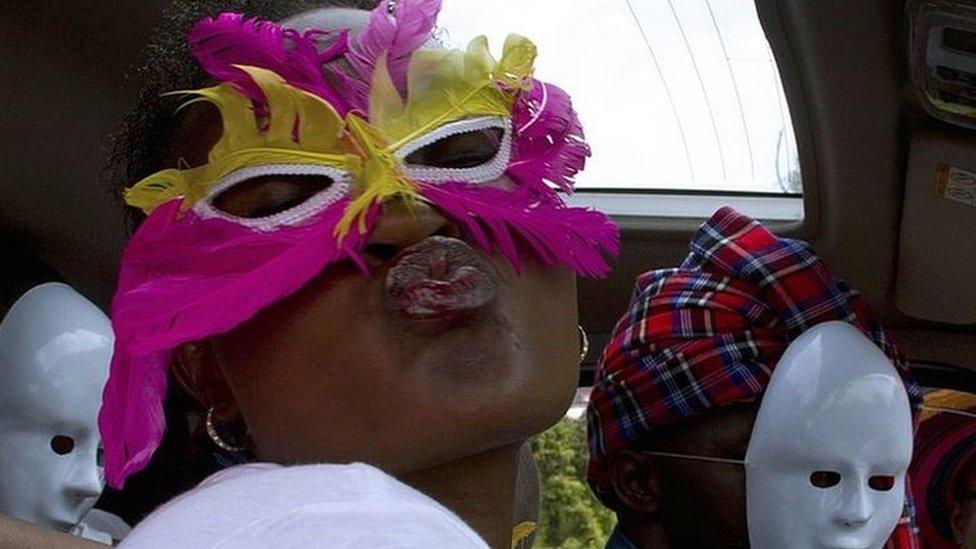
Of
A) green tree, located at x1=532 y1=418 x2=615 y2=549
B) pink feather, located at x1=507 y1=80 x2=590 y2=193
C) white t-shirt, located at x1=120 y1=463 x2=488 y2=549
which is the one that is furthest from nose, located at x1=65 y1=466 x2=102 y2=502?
green tree, located at x1=532 y1=418 x2=615 y2=549

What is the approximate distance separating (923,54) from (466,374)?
4.85ft

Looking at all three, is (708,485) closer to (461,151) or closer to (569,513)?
(461,151)

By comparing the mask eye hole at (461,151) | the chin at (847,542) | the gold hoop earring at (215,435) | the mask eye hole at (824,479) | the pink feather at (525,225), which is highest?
the mask eye hole at (461,151)

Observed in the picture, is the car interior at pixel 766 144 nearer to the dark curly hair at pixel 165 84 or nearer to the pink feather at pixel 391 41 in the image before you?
the dark curly hair at pixel 165 84

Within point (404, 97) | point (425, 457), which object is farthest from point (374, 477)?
point (404, 97)

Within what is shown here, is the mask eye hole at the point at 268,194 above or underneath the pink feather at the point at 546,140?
above

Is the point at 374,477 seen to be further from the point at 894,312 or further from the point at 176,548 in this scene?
the point at 894,312

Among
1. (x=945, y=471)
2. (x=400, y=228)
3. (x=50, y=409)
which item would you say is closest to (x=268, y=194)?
(x=400, y=228)

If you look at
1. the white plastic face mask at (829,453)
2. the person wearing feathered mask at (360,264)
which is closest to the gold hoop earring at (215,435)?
the person wearing feathered mask at (360,264)

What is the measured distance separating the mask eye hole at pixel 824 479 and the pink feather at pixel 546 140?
108 cm

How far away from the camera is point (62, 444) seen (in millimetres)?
2367

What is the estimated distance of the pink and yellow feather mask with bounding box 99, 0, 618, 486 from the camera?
3.34 ft

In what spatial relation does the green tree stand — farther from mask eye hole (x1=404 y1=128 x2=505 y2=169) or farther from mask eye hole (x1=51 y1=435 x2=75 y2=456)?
mask eye hole (x1=404 y1=128 x2=505 y2=169)

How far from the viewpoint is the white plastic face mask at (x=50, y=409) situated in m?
2.31
